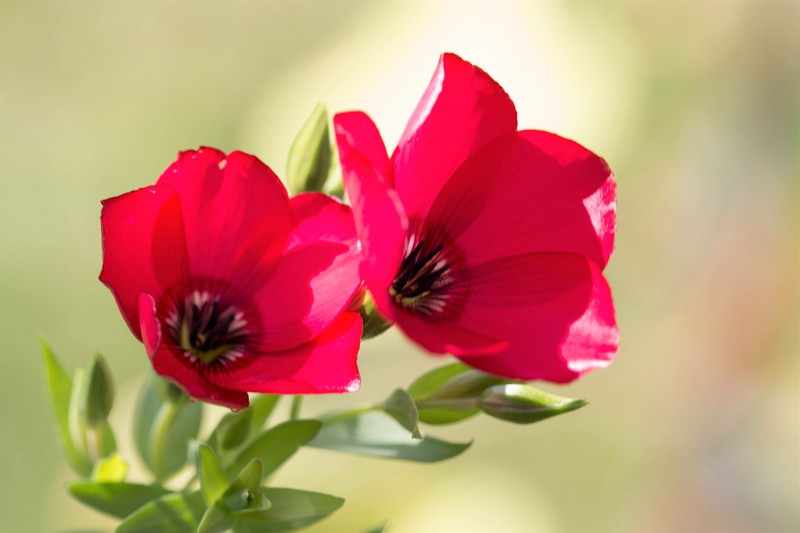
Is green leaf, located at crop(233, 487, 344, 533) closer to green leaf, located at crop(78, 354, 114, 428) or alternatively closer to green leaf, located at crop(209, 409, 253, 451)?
green leaf, located at crop(209, 409, 253, 451)

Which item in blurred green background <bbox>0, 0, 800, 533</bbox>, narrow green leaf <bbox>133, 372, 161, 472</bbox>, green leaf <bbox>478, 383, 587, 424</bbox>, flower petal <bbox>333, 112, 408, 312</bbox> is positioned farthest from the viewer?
blurred green background <bbox>0, 0, 800, 533</bbox>

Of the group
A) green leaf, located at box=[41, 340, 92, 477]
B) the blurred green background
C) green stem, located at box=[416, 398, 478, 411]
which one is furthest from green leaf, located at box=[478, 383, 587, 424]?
the blurred green background

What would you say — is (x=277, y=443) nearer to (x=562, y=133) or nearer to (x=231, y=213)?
(x=231, y=213)

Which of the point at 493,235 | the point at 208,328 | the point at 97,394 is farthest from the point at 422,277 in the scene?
the point at 97,394

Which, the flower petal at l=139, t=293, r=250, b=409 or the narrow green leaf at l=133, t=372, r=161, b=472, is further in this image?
the narrow green leaf at l=133, t=372, r=161, b=472

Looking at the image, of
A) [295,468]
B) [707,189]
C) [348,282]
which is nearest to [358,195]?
[348,282]

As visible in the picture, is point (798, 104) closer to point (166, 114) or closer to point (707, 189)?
point (707, 189)
